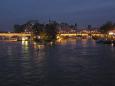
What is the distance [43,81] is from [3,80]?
188cm

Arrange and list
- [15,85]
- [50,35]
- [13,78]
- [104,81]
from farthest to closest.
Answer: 1. [50,35]
2. [13,78]
3. [104,81]
4. [15,85]

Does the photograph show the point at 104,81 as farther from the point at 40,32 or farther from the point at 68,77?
the point at 40,32

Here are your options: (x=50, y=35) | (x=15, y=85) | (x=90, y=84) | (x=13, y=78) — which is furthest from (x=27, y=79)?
(x=50, y=35)

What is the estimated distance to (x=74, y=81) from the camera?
1689cm

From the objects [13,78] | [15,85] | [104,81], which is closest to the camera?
[15,85]

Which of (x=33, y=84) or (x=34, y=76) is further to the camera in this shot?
(x=34, y=76)

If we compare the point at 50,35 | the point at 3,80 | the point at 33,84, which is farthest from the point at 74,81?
the point at 50,35

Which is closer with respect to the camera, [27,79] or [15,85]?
[15,85]

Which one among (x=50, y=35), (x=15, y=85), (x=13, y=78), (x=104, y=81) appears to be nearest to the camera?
(x=15, y=85)

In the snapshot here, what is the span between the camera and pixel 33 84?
15922mm

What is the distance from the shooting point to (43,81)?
16.9 meters

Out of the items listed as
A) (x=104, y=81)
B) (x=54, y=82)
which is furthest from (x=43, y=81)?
(x=104, y=81)

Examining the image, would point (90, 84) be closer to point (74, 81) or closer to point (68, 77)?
point (74, 81)

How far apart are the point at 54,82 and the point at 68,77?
1924 millimetres
